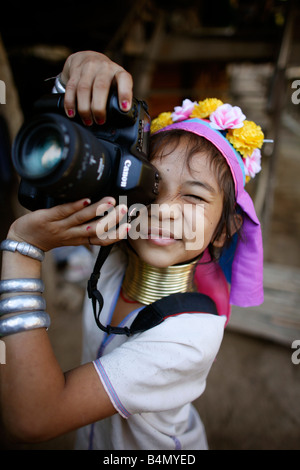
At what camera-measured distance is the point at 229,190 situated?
2.86 feet

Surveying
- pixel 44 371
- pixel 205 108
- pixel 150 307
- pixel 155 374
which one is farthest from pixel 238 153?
pixel 44 371

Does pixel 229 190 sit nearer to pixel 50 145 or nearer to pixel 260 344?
pixel 50 145

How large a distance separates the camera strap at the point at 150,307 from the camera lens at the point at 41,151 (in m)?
0.30

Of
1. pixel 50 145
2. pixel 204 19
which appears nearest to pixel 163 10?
pixel 204 19

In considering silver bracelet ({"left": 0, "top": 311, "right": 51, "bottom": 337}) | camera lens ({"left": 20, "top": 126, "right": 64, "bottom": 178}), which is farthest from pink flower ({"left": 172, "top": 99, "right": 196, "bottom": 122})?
silver bracelet ({"left": 0, "top": 311, "right": 51, "bottom": 337})

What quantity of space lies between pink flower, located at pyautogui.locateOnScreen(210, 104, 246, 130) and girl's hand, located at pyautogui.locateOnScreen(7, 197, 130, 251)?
1.46 ft

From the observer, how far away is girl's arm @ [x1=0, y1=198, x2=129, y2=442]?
24.5 inches

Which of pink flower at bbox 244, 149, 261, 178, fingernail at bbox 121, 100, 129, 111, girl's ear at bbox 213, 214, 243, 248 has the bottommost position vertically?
girl's ear at bbox 213, 214, 243, 248

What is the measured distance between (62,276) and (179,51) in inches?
103

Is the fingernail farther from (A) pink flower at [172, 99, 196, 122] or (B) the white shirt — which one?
(B) the white shirt

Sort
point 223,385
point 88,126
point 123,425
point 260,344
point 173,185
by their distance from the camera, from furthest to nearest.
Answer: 1. point 260,344
2. point 223,385
3. point 123,425
4. point 173,185
5. point 88,126

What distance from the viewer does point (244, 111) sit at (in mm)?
2977

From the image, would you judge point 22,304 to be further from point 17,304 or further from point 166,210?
point 166,210

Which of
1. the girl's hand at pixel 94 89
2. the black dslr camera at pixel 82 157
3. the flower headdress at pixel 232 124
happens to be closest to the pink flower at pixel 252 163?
the flower headdress at pixel 232 124
